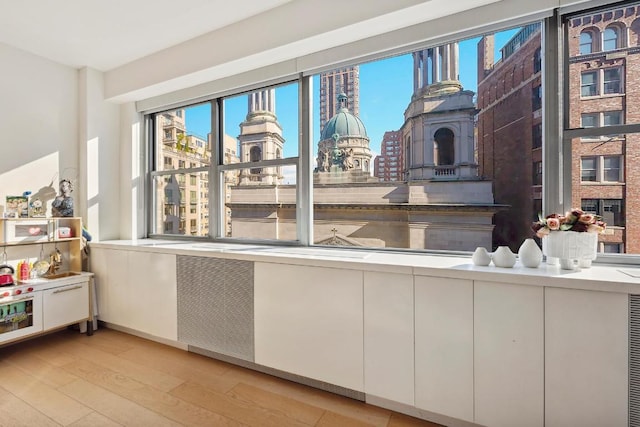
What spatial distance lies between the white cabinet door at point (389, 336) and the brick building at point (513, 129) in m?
0.91

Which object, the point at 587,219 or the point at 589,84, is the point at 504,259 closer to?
the point at 587,219

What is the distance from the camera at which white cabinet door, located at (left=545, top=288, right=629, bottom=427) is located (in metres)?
1.39

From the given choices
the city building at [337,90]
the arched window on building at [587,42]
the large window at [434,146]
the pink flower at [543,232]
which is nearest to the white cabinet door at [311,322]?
the large window at [434,146]

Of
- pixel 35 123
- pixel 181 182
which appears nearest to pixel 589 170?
pixel 181 182

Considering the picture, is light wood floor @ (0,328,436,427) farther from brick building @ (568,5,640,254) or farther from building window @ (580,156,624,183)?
building window @ (580,156,624,183)

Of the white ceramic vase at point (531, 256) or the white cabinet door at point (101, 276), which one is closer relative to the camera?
the white ceramic vase at point (531, 256)

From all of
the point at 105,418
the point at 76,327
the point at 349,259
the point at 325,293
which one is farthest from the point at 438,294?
the point at 76,327

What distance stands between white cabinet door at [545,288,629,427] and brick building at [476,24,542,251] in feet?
2.27

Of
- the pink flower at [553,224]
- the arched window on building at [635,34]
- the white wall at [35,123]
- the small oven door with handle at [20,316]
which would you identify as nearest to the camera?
the pink flower at [553,224]

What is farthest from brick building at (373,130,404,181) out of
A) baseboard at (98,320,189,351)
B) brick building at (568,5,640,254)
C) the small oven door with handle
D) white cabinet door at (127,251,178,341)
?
the small oven door with handle

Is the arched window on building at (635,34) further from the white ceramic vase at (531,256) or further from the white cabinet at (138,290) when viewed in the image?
the white cabinet at (138,290)

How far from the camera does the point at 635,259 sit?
175cm

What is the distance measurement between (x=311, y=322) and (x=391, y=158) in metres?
1.44

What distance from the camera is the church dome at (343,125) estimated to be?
8.52 ft
